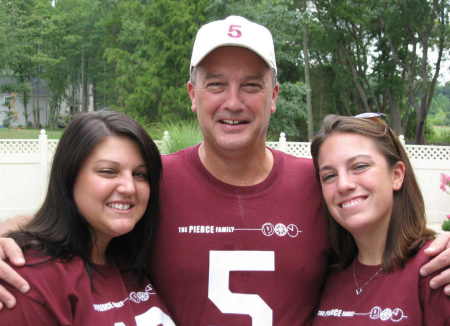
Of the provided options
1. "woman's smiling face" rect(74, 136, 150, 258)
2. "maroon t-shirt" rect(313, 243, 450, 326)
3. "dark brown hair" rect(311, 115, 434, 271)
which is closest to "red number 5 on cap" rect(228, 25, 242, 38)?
"dark brown hair" rect(311, 115, 434, 271)

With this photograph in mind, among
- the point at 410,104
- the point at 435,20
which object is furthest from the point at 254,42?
the point at 410,104

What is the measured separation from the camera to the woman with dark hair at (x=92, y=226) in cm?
174

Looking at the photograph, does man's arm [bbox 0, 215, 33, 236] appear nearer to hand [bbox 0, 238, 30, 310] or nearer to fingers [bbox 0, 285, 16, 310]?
hand [bbox 0, 238, 30, 310]

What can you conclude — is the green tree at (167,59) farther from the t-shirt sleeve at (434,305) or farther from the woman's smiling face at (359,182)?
the t-shirt sleeve at (434,305)

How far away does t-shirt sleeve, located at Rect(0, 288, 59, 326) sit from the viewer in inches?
62.4

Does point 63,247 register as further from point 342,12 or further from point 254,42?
point 342,12

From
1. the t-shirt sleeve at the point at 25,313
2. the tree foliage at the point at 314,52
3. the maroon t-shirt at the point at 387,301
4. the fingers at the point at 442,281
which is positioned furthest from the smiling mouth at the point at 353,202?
the tree foliage at the point at 314,52

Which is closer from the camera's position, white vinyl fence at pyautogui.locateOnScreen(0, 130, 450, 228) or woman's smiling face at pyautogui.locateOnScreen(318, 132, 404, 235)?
woman's smiling face at pyautogui.locateOnScreen(318, 132, 404, 235)

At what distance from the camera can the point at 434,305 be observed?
1729 millimetres

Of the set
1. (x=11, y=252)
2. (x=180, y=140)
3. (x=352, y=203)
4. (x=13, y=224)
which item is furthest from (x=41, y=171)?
(x=352, y=203)

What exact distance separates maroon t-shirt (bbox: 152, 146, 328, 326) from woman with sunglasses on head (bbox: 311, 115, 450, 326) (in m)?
0.16

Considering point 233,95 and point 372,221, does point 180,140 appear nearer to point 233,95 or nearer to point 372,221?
point 233,95

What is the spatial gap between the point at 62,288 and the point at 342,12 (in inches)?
681

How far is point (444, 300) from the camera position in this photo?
1696 millimetres
